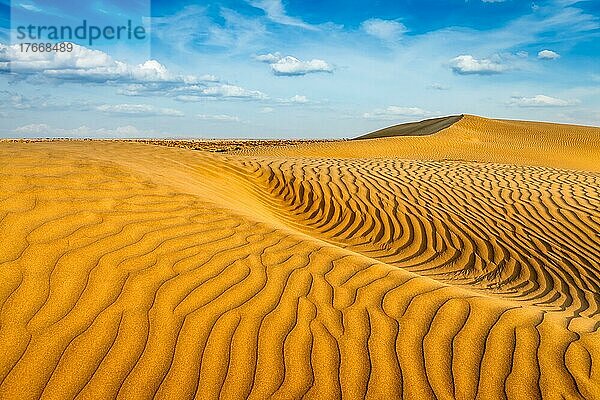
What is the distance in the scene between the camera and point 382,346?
9.64ft

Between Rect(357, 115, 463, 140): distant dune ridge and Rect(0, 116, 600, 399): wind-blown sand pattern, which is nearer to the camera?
Rect(0, 116, 600, 399): wind-blown sand pattern

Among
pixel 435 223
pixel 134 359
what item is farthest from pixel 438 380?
pixel 435 223

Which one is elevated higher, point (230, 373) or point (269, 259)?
point (269, 259)

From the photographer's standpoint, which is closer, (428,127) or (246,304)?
(246,304)

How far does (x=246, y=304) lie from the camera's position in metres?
3.24

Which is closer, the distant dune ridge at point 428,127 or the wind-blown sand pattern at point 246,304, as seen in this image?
the wind-blown sand pattern at point 246,304

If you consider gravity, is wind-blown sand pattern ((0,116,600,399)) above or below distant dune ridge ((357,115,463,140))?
below

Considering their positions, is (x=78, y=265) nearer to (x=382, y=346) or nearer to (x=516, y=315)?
(x=382, y=346)

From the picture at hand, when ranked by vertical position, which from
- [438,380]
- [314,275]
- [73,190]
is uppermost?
[73,190]

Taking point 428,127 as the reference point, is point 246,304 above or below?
below

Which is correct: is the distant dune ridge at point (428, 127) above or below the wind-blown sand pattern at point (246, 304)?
above

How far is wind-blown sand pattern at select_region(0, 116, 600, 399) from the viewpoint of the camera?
262 cm

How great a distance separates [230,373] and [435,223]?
4973mm

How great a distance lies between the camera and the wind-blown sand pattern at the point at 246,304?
2.62 meters
